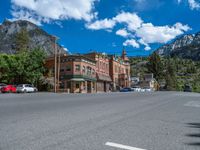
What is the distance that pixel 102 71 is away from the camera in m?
67.6

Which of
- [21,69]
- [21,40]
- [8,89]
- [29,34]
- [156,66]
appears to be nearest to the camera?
[8,89]

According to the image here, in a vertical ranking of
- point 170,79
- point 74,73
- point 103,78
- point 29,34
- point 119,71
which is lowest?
point 103,78

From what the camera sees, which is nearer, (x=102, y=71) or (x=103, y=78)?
(x=103, y=78)

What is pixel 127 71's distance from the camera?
86.1 metres

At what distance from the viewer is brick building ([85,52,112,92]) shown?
64162 millimetres

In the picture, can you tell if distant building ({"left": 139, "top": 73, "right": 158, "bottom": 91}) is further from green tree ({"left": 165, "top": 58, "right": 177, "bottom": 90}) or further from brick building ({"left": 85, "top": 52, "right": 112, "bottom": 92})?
brick building ({"left": 85, "top": 52, "right": 112, "bottom": 92})

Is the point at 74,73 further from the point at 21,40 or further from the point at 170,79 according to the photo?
the point at 170,79

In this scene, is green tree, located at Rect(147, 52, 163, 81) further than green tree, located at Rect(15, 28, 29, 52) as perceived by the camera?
Yes

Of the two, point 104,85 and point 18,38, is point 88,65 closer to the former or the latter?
point 104,85

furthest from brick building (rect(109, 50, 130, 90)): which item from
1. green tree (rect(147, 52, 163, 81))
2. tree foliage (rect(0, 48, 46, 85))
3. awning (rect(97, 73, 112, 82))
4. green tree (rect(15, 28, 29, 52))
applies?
green tree (rect(15, 28, 29, 52))

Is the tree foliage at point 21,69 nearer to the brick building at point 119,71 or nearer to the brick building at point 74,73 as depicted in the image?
the brick building at point 74,73

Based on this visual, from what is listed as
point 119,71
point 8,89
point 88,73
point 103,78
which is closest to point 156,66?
point 119,71

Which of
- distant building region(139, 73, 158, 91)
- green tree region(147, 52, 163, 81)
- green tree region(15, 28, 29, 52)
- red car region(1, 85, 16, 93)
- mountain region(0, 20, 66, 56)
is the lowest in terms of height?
red car region(1, 85, 16, 93)

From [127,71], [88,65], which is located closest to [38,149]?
[88,65]
